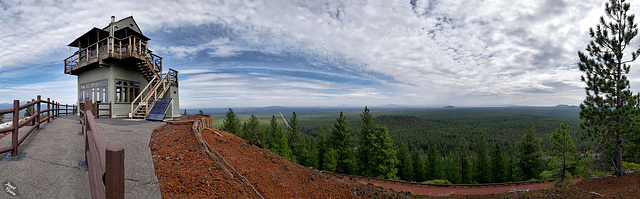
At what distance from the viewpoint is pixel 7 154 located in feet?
16.0

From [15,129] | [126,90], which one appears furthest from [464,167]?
[126,90]

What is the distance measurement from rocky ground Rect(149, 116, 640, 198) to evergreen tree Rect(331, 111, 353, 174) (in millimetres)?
19654

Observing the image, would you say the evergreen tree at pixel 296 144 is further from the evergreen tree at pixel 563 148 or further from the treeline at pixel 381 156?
the evergreen tree at pixel 563 148

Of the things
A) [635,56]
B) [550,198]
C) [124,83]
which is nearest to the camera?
Answer: [550,198]

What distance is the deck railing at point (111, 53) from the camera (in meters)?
15.5

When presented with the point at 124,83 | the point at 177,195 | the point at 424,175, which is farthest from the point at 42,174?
the point at 424,175

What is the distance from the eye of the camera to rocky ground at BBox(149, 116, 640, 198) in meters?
4.64

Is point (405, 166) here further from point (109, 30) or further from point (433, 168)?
point (109, 30)

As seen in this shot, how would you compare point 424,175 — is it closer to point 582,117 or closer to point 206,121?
point 582,117

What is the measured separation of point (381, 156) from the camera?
82.1 feet

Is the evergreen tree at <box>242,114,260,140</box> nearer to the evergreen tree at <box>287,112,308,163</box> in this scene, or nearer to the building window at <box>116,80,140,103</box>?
the evergreen tree at <box>287,112,308,163</box>

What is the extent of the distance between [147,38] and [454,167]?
139 feet

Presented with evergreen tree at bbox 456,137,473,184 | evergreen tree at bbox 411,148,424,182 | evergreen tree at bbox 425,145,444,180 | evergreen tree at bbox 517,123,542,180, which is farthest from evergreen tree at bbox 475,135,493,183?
evergreen tree at bbox 411,148,424,182

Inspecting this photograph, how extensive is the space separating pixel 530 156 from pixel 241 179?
35.0m
